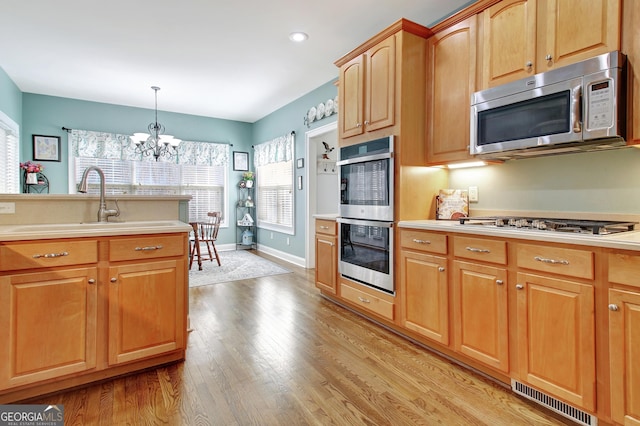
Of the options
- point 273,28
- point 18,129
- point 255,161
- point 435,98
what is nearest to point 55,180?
point 18,129

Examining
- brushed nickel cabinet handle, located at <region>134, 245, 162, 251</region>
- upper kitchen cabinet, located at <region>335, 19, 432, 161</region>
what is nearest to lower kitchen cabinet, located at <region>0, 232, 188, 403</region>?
brushed nickel cabinet handle, located at <region>134, 245, 162, 251</region>

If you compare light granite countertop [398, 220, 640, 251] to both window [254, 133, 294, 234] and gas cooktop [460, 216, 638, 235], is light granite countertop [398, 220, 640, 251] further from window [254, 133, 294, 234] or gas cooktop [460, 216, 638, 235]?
window [254, 133, 294, 234]

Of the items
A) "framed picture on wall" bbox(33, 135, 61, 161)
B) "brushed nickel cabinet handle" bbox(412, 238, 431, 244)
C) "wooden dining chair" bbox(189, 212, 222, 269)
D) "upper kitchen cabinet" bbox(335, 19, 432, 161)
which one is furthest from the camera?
"framed picture on wall" bbox(33, 135, 61, 161)

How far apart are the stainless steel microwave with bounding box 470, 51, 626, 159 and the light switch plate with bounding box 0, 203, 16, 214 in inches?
123

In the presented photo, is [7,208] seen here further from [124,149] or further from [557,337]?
[124,149]

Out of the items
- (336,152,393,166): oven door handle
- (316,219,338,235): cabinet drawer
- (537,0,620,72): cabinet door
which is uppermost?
(537,0,620,72): cabinet door

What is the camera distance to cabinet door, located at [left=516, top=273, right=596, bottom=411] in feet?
5.05

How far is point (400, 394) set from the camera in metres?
1.87

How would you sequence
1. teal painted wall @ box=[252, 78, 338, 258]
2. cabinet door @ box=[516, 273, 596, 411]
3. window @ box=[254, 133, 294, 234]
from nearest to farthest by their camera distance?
cabinet door @ box=[516, 273, 596, 411], teal painted wall @ box=[252, 78, 338, 258], window @ box=[254, 133, 294, 234]

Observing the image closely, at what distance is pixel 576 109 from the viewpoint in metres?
1.75

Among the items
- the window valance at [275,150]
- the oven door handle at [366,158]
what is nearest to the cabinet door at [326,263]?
the oven door handle at [366,158]

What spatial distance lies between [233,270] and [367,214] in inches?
112

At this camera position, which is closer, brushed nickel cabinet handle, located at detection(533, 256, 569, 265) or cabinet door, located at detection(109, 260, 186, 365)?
brushed nickel cabinet handle, located at detection(533, 256, 569, 265)

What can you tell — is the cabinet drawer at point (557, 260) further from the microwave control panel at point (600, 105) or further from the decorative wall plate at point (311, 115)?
the decorative wall plate at point (311, 115)
